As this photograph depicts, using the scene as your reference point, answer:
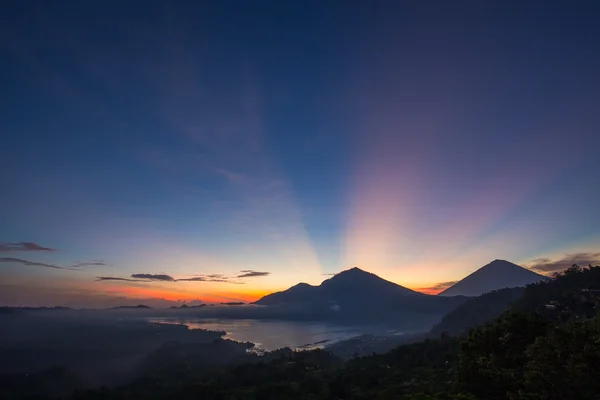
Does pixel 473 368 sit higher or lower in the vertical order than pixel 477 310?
lower

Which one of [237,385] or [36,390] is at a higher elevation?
[237,385]

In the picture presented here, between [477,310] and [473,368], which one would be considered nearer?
[473,368]

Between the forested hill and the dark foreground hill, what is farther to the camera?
the forested hill

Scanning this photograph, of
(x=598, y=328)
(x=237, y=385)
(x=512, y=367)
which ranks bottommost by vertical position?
(x=237, y=385)

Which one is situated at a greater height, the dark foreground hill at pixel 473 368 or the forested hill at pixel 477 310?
the forested hill at pixel 477 310

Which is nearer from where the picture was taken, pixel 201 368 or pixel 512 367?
pixel 512 367

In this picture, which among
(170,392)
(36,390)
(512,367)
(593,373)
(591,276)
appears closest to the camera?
(593,373)

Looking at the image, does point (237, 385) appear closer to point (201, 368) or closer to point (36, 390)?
point (201, 368)

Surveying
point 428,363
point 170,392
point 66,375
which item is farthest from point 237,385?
point 66,375

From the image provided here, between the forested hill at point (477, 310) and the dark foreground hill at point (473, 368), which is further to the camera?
the forested hill at point (477, 310)

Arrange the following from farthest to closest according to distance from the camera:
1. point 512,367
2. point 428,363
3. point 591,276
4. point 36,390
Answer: point 36,390
point 591,276
point 428,363
point 512,367

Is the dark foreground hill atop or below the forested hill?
below
